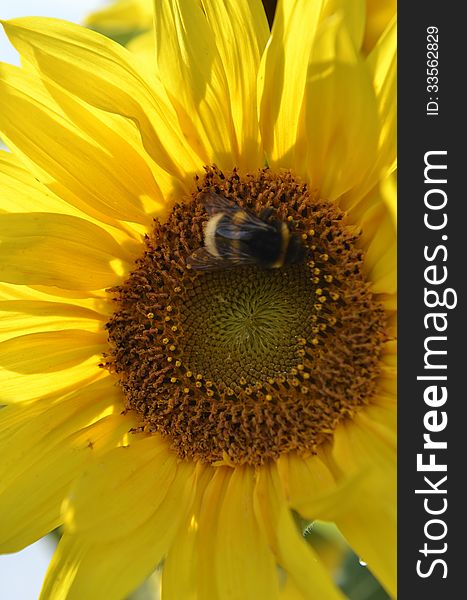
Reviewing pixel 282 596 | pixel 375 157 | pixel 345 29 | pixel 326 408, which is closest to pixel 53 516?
pixel 282 596

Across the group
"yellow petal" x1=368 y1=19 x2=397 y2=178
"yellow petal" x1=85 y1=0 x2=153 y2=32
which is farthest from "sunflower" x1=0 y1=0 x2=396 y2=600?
"yellow petal" x1=85 y1=0 x2=153 y2=32

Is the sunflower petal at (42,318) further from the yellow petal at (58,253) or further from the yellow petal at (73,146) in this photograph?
the yellow petal at (73,146)

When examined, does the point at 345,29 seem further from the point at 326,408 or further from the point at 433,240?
the point at 326,408

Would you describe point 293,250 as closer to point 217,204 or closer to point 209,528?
point 217,204

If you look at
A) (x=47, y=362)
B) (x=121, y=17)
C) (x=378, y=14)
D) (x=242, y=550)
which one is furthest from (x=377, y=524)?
(x=121, y=17)

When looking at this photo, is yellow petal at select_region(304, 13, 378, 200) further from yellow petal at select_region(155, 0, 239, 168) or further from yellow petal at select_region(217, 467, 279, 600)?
yellow petal at select_region(217, 467, 279, 600)

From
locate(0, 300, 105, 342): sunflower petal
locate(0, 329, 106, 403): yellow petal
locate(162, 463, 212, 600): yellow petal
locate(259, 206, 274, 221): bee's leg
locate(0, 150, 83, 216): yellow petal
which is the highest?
locate(0, 150, 83, 216): yellow petal

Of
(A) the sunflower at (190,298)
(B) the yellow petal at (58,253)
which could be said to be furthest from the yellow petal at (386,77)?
(B) the yellow petal at (58,253)
